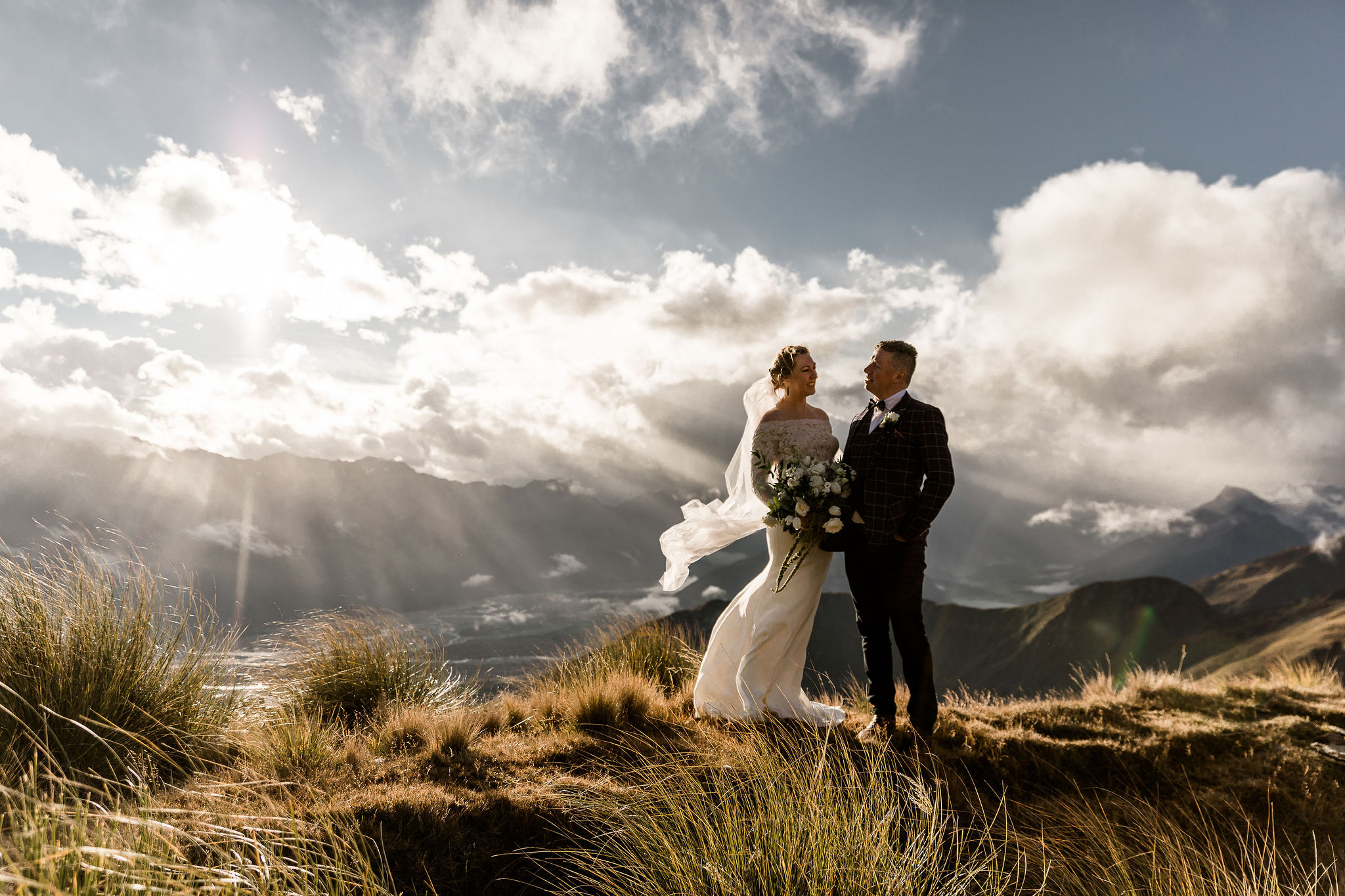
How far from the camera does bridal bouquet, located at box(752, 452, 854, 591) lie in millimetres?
5473

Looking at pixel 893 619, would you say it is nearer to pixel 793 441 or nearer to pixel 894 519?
pixel 894 519

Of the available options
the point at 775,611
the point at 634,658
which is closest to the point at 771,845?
the point at 775,611

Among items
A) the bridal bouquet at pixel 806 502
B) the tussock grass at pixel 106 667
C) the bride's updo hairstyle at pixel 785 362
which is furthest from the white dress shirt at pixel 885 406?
the tussock grass at pixel 106 667

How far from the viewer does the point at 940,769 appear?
5.17 meters

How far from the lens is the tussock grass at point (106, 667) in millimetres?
4805

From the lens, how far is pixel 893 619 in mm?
5469

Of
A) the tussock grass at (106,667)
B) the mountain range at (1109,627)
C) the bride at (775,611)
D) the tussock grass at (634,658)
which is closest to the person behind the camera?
the tussock grass at (106,667)

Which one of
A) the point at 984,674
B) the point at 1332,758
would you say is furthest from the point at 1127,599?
the point at 1332,758

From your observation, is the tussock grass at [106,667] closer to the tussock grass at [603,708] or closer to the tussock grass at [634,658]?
the tussock grass at [603,708]

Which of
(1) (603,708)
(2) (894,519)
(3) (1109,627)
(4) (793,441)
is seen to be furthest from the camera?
(3) (1109,627)

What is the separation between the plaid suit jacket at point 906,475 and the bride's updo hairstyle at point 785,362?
41.3 inches

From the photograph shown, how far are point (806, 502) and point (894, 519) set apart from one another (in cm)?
71

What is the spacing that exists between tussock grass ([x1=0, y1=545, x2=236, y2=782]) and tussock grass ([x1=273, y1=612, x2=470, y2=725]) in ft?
4.25

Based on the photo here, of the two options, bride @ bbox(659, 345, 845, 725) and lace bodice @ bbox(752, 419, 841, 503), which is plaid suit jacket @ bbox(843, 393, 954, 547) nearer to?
lace bodice @ bbox(752, 419, 841, 503)
